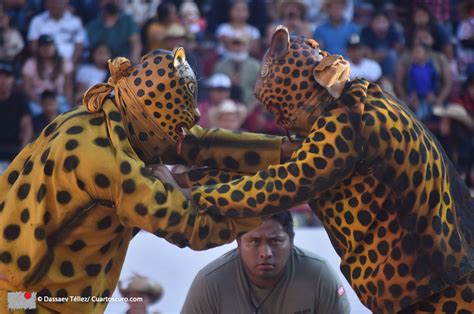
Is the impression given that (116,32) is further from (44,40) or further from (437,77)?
(437,77)

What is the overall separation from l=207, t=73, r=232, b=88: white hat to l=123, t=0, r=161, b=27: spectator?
1.87m

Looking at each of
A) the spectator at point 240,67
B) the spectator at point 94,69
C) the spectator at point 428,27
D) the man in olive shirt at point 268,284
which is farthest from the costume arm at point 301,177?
the spectator at point 428,27

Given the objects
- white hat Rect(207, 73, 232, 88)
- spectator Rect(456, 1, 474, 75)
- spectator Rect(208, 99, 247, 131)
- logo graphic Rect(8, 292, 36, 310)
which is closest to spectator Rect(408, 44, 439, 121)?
spectator Rect(456, 1, 474, 75)

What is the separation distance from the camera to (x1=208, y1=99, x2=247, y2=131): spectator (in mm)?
11430

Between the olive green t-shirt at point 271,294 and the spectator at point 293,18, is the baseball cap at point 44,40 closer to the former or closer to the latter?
the spectator at point 293,18

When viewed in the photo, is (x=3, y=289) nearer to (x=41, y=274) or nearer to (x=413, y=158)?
(x=41, y=274)

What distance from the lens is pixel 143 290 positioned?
7.37 meters

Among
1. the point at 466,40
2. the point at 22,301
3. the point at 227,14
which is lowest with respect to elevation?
the point at 22,301

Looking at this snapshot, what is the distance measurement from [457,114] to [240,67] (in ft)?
7.38

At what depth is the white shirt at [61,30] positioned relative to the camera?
507 inches

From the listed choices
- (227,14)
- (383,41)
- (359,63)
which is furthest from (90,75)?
(383,41)

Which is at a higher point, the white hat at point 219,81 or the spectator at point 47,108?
the white hat at point 219,81

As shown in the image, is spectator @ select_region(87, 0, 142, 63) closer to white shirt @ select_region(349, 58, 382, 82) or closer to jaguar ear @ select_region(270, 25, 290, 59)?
white shirt @ select_region(349, 58, 382, 82)

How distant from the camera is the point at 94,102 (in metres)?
5.85
